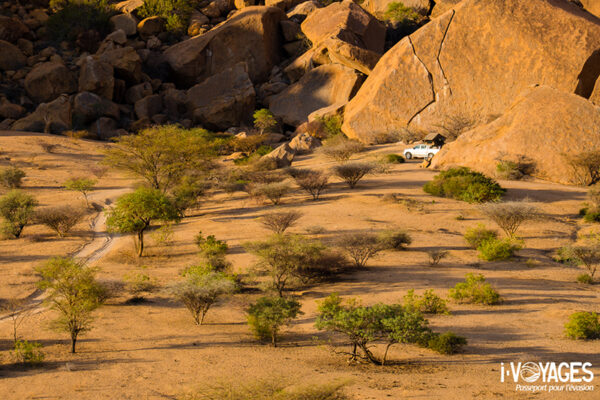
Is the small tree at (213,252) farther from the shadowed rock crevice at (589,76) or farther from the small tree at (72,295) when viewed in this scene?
the shadowed rock crevice at (589,76)

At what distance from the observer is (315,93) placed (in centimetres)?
5731

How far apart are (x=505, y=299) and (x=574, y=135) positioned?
21.0 m

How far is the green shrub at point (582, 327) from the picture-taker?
12.0 meters

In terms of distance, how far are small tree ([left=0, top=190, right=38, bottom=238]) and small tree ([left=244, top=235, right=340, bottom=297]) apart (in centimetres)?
1247

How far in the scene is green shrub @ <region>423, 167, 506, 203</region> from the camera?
2658 centimetres

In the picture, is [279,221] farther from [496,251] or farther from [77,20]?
[77,20]

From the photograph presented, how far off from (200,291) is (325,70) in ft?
157

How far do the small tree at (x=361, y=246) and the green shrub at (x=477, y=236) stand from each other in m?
4.24

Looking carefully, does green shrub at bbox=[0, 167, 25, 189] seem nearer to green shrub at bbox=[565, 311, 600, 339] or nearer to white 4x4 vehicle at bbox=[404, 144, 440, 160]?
white 4x4 vehicle at bbox=[404, 144, 440, 160]

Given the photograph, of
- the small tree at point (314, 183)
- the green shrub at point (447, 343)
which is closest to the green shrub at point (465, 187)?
the small tree at point (314, 183)

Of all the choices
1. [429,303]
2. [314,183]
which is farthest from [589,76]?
[429,303]

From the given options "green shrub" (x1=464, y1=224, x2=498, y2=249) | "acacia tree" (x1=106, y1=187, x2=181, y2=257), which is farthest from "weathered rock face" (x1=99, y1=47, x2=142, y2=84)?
"green shrub" (x1=464, y1=224, x2=498, y2=249)

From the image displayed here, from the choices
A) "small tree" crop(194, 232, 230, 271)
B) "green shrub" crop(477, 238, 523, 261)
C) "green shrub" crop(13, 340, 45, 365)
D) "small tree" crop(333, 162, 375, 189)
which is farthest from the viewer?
"small tree" crop(333, 162, 375, 189)

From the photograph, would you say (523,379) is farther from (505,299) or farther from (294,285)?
(294,285)
